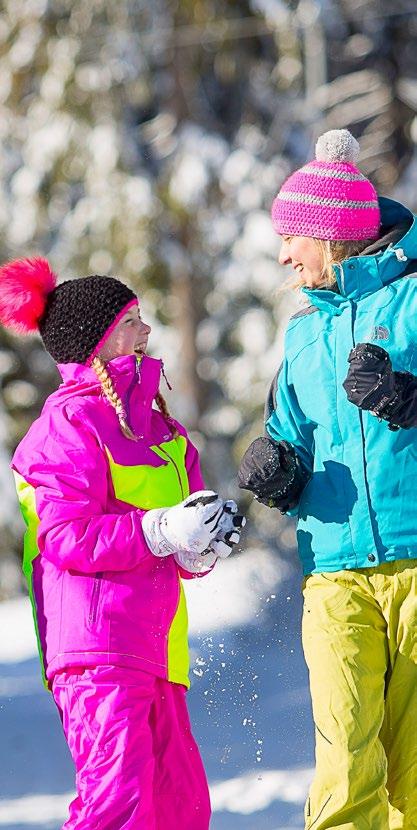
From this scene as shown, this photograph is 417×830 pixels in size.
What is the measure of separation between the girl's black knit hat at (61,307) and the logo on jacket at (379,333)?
2.49 feet

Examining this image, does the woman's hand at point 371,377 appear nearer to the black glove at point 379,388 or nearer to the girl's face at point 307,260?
the black glove at point 379,388

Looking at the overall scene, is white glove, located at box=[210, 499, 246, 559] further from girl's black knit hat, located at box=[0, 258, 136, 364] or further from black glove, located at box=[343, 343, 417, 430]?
girl's black knit hat, located at box=[0, 258, 136, 364]

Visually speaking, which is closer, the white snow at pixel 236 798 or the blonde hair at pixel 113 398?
the blonde hair at pixel 113 398

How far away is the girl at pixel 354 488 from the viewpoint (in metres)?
3.32

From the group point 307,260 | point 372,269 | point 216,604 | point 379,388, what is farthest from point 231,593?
point 379,388

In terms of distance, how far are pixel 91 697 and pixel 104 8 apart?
35.8ft

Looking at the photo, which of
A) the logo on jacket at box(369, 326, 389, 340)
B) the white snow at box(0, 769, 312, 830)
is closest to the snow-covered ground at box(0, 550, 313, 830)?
the white snow at box(0, 769, 312, 830)

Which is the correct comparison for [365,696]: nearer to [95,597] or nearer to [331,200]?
[95,597]

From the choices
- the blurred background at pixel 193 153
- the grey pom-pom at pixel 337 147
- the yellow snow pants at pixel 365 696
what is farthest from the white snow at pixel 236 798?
the blurred background at pixel 193 153

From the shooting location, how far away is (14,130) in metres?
13.8

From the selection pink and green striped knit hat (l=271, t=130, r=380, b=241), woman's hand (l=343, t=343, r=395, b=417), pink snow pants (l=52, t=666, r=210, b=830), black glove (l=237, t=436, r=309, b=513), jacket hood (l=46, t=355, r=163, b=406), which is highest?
pink and green striped knit hat (l=271, t=130, r=380, b=241)

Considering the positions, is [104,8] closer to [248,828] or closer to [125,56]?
[125,56]

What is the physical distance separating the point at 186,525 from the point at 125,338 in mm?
646

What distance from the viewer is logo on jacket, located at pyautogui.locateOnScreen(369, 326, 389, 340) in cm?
342
